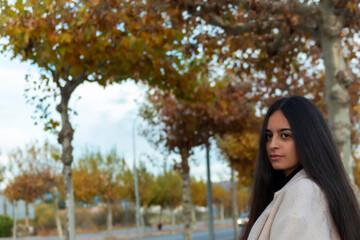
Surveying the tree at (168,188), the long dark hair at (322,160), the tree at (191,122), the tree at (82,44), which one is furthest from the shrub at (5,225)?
the long dark hair at (322,160)

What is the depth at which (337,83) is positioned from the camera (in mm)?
7094

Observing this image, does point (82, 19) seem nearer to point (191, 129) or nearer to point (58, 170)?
point (191, 129)

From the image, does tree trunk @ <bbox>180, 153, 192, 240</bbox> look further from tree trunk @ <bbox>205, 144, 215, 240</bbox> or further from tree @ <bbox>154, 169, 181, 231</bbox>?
tree @ <bbox>154, 169, 181, 231</bbox>

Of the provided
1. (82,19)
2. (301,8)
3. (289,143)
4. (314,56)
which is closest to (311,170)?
(289,143)

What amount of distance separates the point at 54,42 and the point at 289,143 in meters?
4.76

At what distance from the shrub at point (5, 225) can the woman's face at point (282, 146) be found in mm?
42161

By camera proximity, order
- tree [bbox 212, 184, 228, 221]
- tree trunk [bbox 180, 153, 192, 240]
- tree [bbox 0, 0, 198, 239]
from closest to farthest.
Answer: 1. tree [bbox 0, 0, 198, 239]
2. tree trunk [bbox 180, 153, 192, 240]
3. tree [bbox 212, 184, 228, 221]

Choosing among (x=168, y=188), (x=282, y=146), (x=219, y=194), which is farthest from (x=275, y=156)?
(x=219, y=194)

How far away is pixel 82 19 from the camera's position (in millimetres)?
6270

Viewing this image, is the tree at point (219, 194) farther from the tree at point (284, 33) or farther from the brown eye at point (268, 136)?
the brown eye at point (268, 136)

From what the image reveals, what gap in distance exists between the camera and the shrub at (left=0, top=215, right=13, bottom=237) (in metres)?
41.1

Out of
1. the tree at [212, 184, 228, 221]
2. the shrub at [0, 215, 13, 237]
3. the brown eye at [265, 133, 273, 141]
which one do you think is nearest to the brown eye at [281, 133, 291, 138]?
the brown eye at [265, 133, 273, 141]

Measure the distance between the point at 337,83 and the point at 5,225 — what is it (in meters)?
39.2

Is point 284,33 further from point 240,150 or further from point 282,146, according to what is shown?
point 240,150
